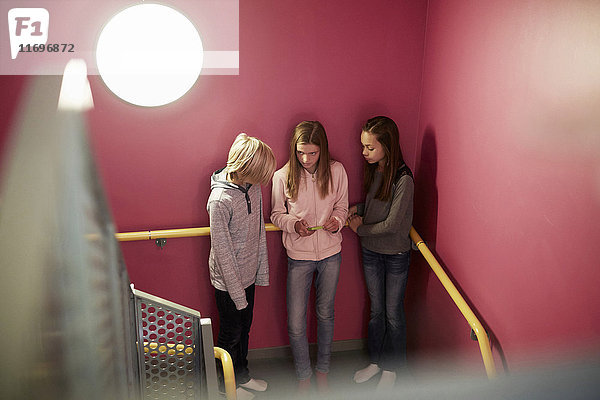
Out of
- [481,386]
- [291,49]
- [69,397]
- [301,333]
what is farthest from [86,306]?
[301,333]

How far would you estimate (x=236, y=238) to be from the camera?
2520mm

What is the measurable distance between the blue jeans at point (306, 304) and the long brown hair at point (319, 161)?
1.30 feet

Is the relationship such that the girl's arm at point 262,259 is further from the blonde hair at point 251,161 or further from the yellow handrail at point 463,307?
the yellow handrail at point 463,307

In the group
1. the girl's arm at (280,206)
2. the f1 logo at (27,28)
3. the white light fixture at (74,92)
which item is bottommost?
the girl's arm at (280,206)

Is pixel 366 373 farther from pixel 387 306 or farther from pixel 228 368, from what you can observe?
pixel 228 368

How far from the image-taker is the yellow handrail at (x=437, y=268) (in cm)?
208

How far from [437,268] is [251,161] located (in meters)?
1.05

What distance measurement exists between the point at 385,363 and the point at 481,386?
9.45ft

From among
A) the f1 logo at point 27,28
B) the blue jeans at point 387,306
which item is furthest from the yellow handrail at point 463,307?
the f1 logo at point 27,28

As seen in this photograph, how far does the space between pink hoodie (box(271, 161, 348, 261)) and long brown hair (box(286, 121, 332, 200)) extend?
3 cm

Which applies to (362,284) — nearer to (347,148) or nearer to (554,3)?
(347,148)

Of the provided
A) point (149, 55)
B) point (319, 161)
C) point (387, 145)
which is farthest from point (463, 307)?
point (149, 55)

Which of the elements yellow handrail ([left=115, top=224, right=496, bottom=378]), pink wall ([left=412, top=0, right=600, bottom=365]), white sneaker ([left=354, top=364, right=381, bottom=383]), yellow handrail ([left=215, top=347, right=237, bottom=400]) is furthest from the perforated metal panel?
white sneaker ([left=354, top=364, right=381, bottom=383])

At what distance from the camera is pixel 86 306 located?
10.0 inches
